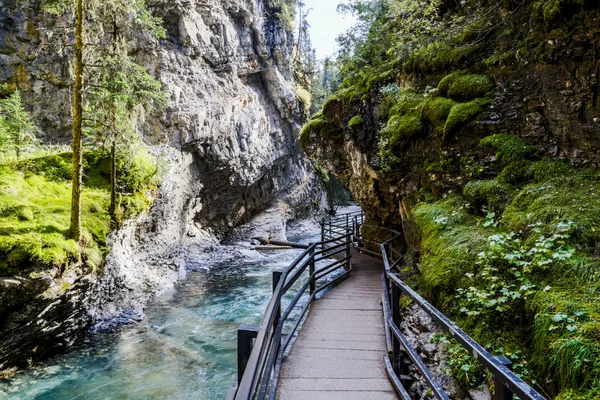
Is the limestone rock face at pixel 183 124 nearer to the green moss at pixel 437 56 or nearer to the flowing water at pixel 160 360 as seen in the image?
the flowing water at pixel 160 360

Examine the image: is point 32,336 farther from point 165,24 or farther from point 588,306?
point 165,24

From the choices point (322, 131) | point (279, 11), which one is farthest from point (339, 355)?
point (279, 11)

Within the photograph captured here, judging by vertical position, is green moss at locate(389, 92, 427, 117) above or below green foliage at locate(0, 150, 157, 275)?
above

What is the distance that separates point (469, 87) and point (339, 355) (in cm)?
621

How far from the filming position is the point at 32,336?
22.7ft

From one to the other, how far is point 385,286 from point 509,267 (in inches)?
84.2

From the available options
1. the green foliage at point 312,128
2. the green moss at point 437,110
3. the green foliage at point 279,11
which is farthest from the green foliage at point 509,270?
the green foliage at point 279,11

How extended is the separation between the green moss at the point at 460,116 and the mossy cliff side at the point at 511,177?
2cm

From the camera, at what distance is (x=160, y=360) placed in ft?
24.7

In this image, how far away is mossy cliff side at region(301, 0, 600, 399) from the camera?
2965 millimetres

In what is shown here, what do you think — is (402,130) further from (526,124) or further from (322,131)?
(322,131)

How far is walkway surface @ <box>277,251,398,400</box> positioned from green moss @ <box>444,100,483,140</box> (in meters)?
3.95

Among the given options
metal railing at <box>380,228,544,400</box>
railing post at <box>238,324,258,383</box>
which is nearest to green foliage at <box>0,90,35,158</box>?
railing post at <box>238,324,258,383</box>

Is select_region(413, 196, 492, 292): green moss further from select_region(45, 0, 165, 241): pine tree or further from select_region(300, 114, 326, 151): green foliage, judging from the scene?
select_region(300, 114, 326, 151): green foliage
